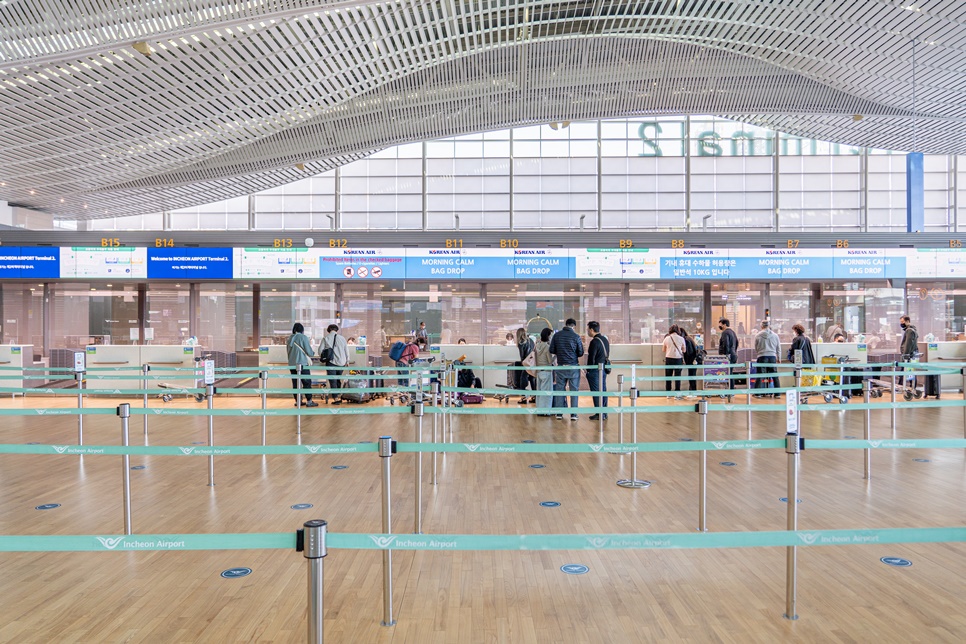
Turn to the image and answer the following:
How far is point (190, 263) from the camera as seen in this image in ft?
50.4

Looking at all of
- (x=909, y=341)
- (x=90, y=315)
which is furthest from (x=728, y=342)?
(x=90, y=315)

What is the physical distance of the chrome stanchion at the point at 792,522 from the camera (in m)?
3.73

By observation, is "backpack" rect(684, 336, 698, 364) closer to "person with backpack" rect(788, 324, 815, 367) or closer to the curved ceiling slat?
"person with backpack" rect(788, 324, 815, 367)

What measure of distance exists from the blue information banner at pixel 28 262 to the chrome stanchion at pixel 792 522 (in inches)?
648

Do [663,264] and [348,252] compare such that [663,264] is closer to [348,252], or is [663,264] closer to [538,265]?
[538,265]

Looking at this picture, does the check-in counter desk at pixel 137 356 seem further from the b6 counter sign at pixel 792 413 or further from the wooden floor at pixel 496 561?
the b6 counter sign at pixel 792 413

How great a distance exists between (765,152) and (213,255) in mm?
15001

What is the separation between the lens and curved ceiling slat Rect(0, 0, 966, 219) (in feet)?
22.7

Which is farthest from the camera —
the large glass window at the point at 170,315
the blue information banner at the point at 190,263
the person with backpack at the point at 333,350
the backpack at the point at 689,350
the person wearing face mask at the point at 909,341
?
the large glass window at the point at 170,315

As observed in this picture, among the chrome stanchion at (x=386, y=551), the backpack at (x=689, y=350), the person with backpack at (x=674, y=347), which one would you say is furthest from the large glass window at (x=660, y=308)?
the chrome stanchion at (x=386, y=551)

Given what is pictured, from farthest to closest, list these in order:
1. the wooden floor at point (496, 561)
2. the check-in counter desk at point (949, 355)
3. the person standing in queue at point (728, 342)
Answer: the check-in counter desk at point (949, 355) → the person standing in queue at point (728, 342) → the wooden floor at point (496, 561)

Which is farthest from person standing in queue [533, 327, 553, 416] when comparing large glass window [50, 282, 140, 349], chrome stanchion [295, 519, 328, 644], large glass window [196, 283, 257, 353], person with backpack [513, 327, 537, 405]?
large glass window [50, 282, 140, 349]

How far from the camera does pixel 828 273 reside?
51.0ft

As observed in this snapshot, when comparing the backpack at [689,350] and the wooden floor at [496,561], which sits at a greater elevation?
the backpack at [689,350]
